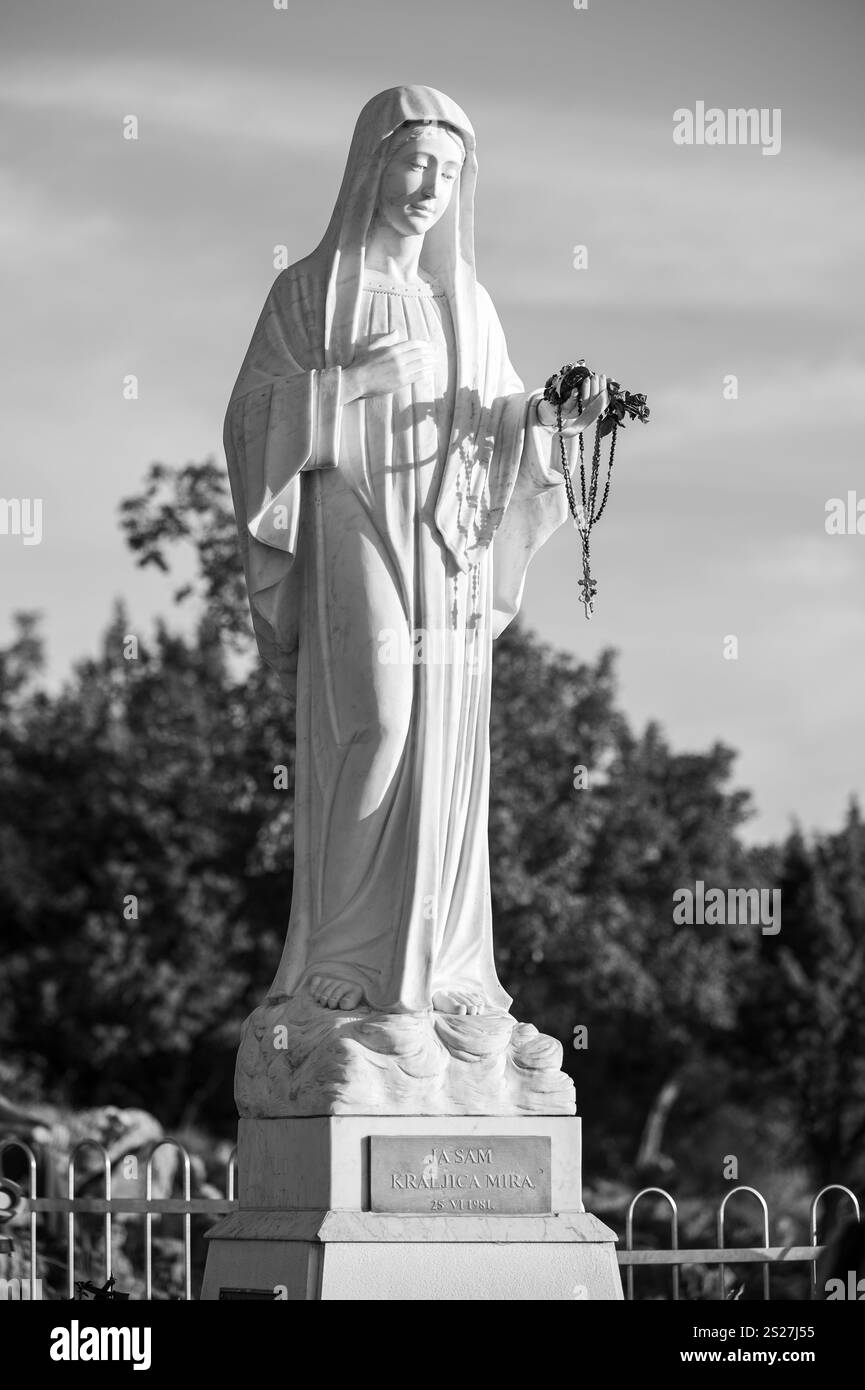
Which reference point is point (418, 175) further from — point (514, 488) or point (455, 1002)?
point (455, 1002)

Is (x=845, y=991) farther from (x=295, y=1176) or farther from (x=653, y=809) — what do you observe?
(x=295, y=1176)

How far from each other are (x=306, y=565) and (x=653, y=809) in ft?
89.4

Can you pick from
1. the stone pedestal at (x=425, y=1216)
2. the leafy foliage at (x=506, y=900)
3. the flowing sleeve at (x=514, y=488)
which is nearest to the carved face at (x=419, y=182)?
the flowing sleeve at (x=514, y=488)

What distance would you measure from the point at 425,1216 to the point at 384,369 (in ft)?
11.9

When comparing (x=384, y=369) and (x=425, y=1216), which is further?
(x=384, y=369)

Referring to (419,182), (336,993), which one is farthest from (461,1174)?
(419,182)

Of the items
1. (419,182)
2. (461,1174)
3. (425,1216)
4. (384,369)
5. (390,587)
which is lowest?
(425,1216)

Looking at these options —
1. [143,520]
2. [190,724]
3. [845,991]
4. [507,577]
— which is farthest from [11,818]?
[507,577]

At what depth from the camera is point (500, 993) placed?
10.3m

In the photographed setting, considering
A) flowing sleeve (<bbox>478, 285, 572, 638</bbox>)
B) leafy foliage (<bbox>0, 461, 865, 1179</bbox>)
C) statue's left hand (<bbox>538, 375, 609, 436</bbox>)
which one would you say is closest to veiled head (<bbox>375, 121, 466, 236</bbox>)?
flowing sleeve (<bbox>478, 285, 572, 638</bbox>)

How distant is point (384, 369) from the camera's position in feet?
33.9

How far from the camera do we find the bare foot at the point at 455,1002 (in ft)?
33.0
